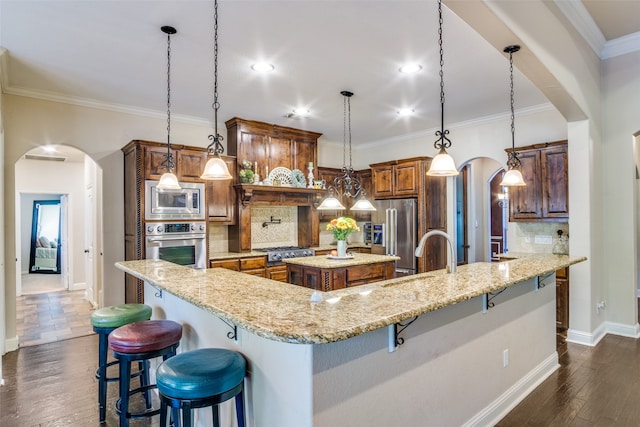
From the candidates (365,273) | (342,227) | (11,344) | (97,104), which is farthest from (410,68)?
(11,344)

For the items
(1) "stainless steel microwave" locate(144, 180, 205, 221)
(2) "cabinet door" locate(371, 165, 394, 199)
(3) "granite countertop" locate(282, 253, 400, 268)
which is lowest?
(3) "granite countertop" locate(282, 253, 400, 268)

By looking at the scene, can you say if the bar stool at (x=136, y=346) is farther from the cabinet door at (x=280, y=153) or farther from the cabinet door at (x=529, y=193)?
the cabinet door at (x=529, y=193)

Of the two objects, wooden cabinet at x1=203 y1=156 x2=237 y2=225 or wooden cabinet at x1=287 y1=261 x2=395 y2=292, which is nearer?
wooden cabinet at x1=287 y1=261 x2=395 y2=292

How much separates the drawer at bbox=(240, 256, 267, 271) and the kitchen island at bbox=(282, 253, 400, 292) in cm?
86

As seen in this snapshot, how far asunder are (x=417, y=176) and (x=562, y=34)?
302 centimetres

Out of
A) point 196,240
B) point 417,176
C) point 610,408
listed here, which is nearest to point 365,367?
point 610,408

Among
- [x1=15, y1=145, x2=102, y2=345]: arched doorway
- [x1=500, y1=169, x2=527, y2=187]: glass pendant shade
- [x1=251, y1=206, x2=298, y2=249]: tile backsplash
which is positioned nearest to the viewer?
[x1=500, y1=169, x2=527, y2=187]: glass pendant shade

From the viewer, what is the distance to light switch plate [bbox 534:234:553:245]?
196 inches

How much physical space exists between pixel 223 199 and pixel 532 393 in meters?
4.23

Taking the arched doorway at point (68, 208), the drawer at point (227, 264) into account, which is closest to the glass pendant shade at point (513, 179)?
the drawer at point (227, 264)

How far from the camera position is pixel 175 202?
4574 mm

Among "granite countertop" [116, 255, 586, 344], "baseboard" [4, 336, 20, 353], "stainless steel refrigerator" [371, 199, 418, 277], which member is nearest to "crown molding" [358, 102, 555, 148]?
"stainless steel refrigerator" [371, 199, 418, 277]

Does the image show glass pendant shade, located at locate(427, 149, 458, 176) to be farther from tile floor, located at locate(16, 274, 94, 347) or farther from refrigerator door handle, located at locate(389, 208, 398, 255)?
tile floor, located at locate(16, 274, 94, 347)

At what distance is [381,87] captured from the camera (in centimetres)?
418
